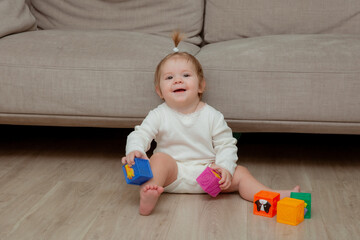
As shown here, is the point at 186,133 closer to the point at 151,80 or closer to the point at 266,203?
the point at 151,80

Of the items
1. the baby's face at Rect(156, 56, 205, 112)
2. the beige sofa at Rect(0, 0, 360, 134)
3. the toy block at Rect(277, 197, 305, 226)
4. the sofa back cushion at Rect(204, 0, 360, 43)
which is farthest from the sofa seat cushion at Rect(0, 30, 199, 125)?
the toy block at Rect(277, 197, 305, 226)

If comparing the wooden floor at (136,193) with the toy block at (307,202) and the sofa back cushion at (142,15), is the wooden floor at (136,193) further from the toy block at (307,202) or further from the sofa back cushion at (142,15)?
the sofa back cushion at (142,15)

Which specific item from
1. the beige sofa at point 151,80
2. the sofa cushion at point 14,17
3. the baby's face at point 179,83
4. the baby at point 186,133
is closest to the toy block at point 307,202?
the baby at point 186,133

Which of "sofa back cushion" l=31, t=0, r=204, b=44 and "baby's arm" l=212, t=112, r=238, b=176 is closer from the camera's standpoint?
"baby's arm" l=212, t=112, r=238, b=176

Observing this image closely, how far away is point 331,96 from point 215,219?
618 mm

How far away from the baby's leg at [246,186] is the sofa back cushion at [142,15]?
0.82 m

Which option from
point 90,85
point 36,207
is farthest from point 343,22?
point 36,207

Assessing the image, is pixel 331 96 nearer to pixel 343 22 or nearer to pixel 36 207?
pixel 343 22

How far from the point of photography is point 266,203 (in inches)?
59.1

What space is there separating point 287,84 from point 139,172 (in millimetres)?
615

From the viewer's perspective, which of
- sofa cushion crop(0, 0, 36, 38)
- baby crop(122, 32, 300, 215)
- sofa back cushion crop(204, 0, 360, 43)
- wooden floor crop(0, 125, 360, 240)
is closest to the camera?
wooden floor crop(0, 125, 360, 240)

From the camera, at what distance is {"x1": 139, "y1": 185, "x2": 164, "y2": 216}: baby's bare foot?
4.91ft

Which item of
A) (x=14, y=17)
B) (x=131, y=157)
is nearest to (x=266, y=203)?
(x=131, y=157)

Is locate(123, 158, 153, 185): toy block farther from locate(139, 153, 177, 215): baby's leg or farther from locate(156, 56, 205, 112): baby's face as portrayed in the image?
locate(156, 56, 205, 112): baby's face
